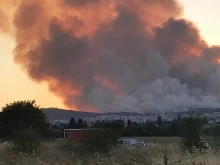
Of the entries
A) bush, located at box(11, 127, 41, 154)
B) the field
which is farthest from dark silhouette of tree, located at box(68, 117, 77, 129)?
the field

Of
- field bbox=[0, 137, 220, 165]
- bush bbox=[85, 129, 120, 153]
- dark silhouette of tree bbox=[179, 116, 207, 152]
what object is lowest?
field bbox=[0, 137, 220, 165]

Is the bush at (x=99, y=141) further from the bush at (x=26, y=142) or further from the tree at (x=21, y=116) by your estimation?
the tree at (x=21, y=116)

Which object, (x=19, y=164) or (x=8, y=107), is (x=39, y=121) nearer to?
(x=8, y=107)

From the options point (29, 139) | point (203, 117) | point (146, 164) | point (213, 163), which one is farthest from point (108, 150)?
point (213, 163)

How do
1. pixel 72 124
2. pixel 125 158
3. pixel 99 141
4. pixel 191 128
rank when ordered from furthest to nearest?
pixel 72 124 < pixel 191 128 < pixel 99 141 < pixel 125 158

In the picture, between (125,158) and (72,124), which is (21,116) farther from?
(125,158)

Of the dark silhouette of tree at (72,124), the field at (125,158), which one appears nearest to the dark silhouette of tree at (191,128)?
the field at (125,158)

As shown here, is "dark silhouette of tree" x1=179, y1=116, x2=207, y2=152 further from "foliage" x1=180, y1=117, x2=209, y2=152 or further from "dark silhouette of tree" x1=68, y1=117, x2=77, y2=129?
"dark silhouette of tree" x1=68, y1=117, x2=77, y2=129

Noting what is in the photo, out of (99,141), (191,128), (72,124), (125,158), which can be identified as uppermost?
(72,124)

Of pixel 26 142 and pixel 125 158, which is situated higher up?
pixel 26 142

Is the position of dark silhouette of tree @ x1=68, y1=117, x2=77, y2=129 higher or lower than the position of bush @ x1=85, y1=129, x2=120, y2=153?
higher

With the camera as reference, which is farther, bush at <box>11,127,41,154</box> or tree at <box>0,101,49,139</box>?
tree at <box>0,101,49,139</box>

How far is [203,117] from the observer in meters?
30.0

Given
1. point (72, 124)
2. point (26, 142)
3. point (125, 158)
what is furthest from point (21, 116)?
point (125, 158)
